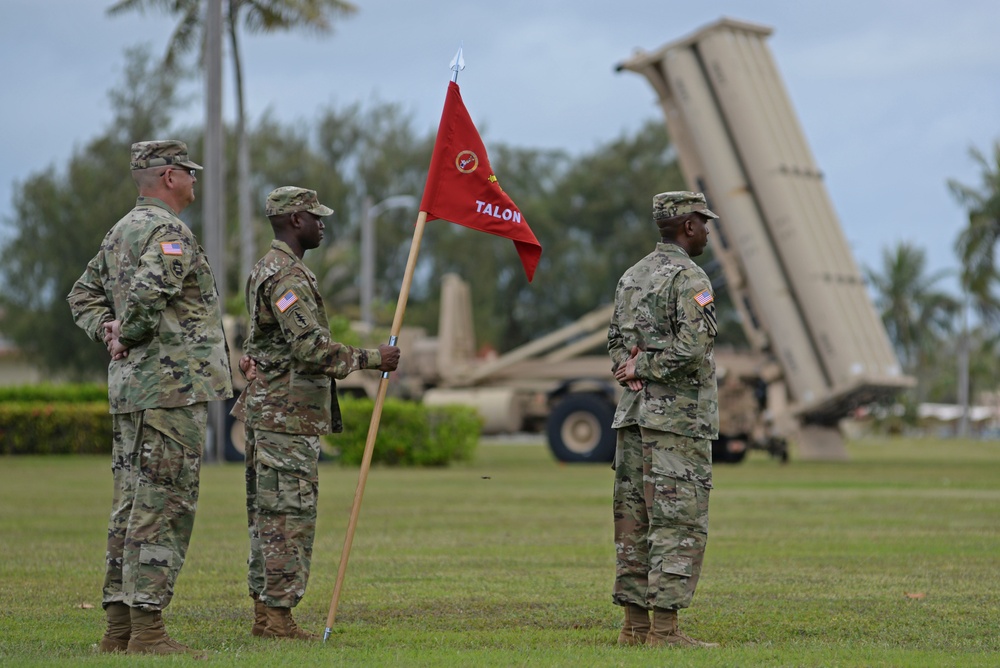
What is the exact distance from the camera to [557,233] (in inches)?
2271

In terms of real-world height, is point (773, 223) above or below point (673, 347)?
above

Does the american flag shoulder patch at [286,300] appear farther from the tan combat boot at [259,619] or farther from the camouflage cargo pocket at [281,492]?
the tan combat boot at [259,619]

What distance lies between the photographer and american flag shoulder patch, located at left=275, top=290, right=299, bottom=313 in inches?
271

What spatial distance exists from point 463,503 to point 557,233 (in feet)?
139

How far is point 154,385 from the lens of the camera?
6473 millimetres

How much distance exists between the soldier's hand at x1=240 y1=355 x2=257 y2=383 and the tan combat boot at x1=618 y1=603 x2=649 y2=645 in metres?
2.09

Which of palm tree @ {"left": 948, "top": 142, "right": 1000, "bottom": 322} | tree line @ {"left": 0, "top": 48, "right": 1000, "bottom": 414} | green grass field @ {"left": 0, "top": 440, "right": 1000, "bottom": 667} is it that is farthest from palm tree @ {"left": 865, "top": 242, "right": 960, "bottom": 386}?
green grass field @ {"left": 0, "top": 440, "right": 1000, "bottom": 667}

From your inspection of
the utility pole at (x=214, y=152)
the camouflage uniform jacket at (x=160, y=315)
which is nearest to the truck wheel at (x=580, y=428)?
the utility pole at (x=214, y=152)

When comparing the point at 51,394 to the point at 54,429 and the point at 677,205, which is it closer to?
the point at 54,429

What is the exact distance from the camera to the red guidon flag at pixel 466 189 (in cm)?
757

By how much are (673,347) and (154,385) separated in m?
2.36

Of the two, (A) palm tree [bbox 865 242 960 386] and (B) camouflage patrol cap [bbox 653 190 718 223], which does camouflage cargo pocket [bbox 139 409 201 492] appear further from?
(A) palm tree [bbox 865 242 960 386]

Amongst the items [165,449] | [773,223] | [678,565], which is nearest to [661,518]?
[678,565]

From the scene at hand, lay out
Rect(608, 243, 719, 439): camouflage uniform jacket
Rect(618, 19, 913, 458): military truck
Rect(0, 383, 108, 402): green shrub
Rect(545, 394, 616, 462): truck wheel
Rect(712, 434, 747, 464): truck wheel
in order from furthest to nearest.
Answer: Rect(0, 383, 108, 402): green shrub, Rect(545, 394, 616, 462): truck wheel, Rect(712, 434, 747, 464): truck wheel, Rect(618, 19, 913, 458): military truck, Rect(608, 243, 719, 439): camouflage uniform jacket
